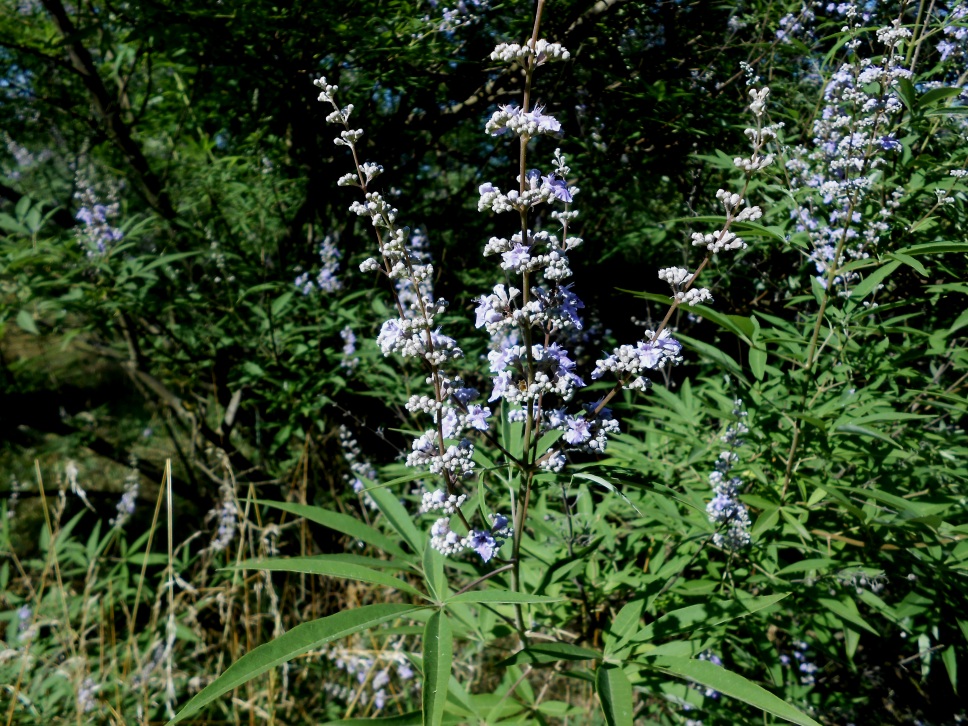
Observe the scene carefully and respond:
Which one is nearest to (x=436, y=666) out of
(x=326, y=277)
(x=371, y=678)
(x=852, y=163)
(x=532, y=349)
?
(x=532, y=349)

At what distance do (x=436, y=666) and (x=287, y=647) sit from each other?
276 mm

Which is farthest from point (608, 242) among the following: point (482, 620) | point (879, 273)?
point (482, 620)

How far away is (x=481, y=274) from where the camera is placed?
403 centimetres

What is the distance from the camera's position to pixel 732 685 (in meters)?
1.26

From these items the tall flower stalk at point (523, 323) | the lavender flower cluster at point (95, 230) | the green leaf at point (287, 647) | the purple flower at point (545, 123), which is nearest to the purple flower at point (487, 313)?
the tall flower stalk at point (523, 323)

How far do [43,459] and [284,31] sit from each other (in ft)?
21.8

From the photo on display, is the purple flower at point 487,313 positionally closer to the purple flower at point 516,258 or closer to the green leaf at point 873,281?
the purple flower at point 516,258

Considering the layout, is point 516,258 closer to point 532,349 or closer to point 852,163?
point 532,349

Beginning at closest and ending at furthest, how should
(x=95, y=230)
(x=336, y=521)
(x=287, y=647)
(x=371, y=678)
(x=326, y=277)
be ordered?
1. (x=287, y=647)
2. (x=336, y=521)
3. (x=95, y=230)
4. (x=326, y=277)
5. (x=371, y=678)

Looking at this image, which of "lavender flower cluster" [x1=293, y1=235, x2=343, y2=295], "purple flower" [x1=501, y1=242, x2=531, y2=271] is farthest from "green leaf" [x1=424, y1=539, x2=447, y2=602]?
"lavender flower cluster" [x1=293, y1=235, x2=343, y2=295]

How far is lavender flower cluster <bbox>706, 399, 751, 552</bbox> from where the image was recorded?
2.14 meters

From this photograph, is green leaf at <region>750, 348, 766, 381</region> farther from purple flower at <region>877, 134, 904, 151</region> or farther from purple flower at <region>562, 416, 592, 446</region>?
purple flower at <region>562, 416, 592, 446</region>

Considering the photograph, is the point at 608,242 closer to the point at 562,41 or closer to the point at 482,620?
the point at 562,41

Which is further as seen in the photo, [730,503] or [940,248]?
[730,503]
